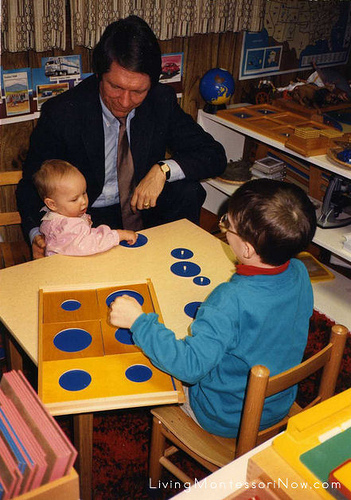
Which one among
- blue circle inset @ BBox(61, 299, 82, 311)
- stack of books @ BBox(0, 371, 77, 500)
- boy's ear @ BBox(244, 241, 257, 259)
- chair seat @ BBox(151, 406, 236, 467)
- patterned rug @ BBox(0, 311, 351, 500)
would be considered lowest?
patterned rug @ BBox(0, 311, 351, 500)

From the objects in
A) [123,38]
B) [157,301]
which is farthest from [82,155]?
[157,301]

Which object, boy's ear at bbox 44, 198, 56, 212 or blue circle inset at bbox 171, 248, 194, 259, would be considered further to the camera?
boy's ear at bbox 44, 198, 56, 212

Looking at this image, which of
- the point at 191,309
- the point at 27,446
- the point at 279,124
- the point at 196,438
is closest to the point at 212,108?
the point at 279,124

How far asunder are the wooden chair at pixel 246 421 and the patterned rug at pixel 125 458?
10 centimetres

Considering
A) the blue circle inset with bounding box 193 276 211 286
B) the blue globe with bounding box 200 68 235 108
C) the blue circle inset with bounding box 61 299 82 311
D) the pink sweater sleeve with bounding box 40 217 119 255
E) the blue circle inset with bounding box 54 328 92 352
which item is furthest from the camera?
the blue globe with bounding box 200 68 235 108

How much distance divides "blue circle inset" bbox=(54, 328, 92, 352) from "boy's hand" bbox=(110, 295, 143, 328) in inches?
4.0

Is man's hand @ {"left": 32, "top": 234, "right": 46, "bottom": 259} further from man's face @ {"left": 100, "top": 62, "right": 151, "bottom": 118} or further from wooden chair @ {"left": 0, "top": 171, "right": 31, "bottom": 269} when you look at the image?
man's face @ {"left": 100, "top": 62, "right": 151, "bottom": 118}

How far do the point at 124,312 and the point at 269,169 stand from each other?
1966 mm

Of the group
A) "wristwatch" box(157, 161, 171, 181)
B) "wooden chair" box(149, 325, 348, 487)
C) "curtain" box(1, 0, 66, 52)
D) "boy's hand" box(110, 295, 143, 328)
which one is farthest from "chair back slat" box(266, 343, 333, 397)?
"curtain" box(1, 0, 66, 52)

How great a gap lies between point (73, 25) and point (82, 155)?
2.05 feet

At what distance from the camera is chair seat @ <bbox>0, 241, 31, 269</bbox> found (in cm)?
216

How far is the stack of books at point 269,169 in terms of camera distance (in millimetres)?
2889

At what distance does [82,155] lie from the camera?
2.12 metres

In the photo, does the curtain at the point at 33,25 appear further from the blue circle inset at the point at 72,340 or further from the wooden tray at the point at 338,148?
the blue circle inset at the point at 72,340
